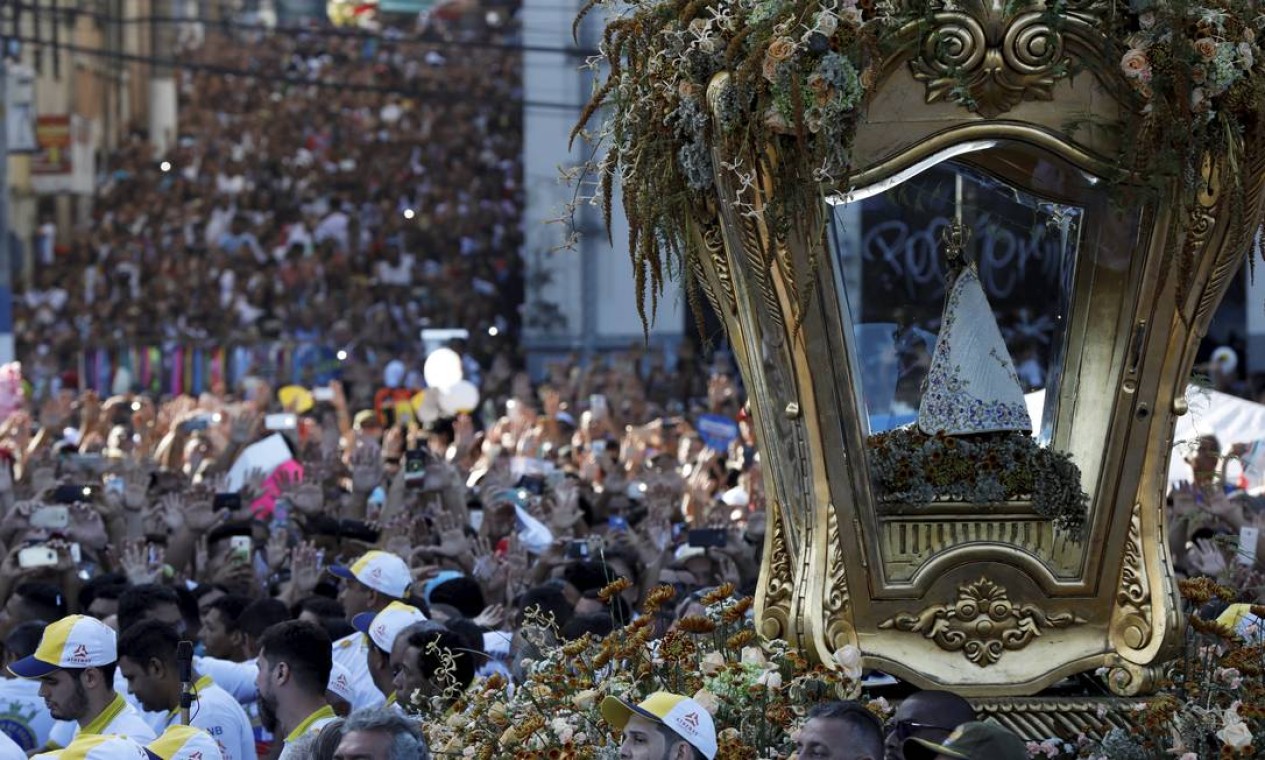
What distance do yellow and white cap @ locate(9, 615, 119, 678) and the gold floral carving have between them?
3.15 meters

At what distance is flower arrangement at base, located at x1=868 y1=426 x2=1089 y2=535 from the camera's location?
308 inches

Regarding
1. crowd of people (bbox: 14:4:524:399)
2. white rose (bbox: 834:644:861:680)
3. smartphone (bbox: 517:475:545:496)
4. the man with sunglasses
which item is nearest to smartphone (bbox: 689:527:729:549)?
smartphone (bbox: 517:475:545:496)

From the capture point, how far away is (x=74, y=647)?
916 centimetres

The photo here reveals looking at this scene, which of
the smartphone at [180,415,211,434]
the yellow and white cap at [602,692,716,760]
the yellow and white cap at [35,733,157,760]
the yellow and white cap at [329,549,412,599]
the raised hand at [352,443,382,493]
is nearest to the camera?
the yellow and white cap at [602,692,716,760]

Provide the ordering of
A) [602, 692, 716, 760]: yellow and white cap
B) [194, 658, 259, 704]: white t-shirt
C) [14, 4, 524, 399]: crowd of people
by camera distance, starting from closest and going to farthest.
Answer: [602, 692, 716, 760]: yellow and white cap → [194, 658, 259, 704]: white t-shirt → [14, 4, 524, 399]: crowd of people

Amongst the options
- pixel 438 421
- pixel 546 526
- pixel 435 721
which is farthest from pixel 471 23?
pixel 435 721

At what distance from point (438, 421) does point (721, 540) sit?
944 cm

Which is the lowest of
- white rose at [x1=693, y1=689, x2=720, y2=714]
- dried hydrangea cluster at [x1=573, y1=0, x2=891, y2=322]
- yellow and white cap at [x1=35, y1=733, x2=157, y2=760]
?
yellow and white cap at [x1=35, y1=733, x2=157, y2=760]

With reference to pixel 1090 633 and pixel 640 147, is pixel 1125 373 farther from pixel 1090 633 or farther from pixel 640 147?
pixel 640 147

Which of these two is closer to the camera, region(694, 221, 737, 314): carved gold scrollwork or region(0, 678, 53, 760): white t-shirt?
region(694, 221, 737, 314): carved gold scrollwork

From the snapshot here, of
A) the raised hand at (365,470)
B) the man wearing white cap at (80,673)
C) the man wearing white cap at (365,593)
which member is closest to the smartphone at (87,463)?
the raised hand at (365,470)

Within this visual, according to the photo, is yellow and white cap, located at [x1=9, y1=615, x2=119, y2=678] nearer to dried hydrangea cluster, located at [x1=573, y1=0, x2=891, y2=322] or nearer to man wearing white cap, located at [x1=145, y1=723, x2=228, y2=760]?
man wearing white cap, located at [x1=145, y1=723, x2=228, y2=760]

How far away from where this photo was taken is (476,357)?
33.3 m

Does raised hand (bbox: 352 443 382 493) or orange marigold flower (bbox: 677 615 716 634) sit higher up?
orange marigold flower (bbox: 677 615 716 634)
